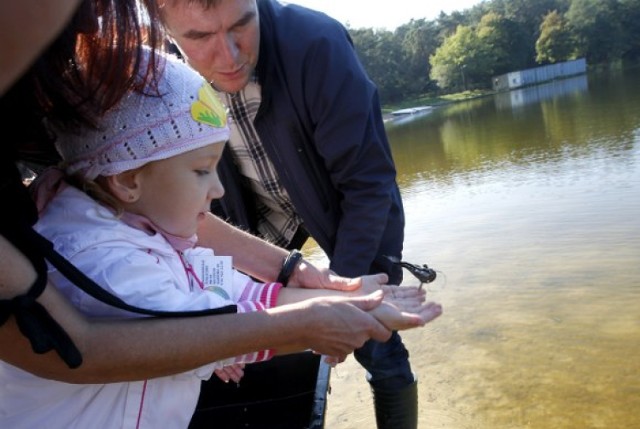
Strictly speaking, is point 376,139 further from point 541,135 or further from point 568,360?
point 541,135

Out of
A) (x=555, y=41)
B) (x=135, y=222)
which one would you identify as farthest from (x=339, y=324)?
(x=555, y=41)

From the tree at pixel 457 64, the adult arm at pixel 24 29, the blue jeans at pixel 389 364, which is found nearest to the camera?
the adult arm at pixel 24 29

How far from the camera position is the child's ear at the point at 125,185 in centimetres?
137

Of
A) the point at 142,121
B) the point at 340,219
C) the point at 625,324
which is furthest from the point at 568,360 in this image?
the point at 142,121

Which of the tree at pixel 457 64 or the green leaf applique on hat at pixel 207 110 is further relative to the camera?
the tree at pixel 457 64

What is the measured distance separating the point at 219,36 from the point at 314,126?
0.53 metres

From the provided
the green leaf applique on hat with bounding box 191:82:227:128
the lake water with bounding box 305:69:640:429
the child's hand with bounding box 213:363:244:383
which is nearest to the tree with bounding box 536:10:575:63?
the lake water with bounding box 305:69:640:429

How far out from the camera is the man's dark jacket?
2.40m

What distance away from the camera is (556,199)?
30.6 ft

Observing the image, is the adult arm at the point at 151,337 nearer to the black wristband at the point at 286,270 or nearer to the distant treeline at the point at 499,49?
the black wristband at the point at 286,270

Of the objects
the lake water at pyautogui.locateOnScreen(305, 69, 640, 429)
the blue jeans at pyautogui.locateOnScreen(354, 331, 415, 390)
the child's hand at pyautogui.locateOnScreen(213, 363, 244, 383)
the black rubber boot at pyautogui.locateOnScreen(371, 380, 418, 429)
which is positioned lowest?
the lake water at pyautogui.locateOnScreen(305, 69, 640, 429)

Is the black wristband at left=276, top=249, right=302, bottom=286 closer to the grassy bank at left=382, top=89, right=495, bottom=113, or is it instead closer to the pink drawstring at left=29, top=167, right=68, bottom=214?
the pink drawstring at left=29, top=167, right=68, bottom=214

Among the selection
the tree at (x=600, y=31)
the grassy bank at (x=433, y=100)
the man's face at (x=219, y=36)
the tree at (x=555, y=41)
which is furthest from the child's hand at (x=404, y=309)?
the tree at (x=600, y=31)

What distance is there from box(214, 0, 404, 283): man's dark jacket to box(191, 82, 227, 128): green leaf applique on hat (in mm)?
987
